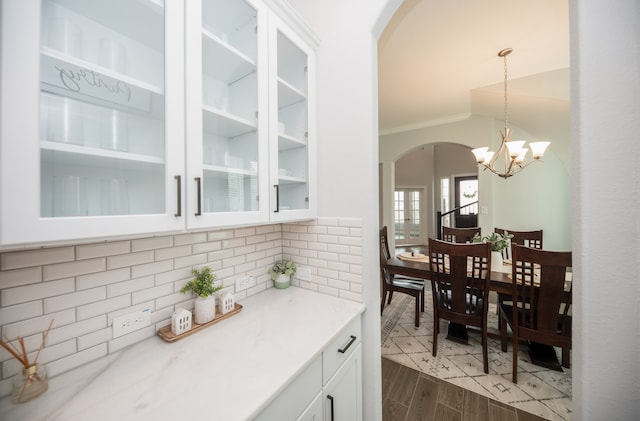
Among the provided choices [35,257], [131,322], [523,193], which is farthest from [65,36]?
[523,193]

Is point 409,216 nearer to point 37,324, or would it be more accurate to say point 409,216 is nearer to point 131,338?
point 131,338

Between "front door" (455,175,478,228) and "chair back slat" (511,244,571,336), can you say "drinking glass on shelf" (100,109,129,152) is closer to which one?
"chair back slat" (511,244,571,336)

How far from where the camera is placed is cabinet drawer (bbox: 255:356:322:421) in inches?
28.5

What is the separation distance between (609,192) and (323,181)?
1194mm

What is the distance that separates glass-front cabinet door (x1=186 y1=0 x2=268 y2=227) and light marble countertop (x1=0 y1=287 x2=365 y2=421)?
19.5 inches

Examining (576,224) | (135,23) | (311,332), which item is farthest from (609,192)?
(135,23)

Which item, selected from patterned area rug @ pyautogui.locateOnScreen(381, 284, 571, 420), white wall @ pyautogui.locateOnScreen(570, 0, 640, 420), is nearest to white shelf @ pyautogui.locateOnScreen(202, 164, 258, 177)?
white wall @ pyautogui.locateOnScreen(570, 0, 640, 420)

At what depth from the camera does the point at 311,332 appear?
101 centimetres

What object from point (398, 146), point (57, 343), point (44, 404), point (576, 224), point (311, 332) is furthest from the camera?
Answer: point (398, 146)

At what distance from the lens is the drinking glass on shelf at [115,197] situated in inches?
26.3

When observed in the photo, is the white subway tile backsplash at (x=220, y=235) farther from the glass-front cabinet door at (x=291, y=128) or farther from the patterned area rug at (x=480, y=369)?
the patterned area rug at (x=480, y=369)

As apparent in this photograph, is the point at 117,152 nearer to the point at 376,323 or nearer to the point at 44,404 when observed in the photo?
the point at 44,404

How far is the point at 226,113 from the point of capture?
976 millimetres

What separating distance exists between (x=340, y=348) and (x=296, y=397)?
306 mm
